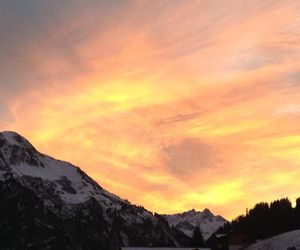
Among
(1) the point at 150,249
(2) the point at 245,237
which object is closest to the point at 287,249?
(2) the point at 245,237

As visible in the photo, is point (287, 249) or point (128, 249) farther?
point (128, 249)

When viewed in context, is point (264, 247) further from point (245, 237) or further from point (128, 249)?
point (128, 249)

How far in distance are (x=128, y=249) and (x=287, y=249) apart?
47810mm

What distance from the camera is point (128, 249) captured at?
160250mm

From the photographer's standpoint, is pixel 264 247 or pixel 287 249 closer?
pixel 287 249

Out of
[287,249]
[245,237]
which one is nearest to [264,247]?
[287,249]

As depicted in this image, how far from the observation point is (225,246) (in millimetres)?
160750

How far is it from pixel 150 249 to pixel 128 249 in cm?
587

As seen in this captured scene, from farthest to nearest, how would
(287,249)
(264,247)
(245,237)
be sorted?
(245,237)
(264,247)
(287,249)

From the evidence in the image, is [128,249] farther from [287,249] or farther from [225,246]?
[287,249]

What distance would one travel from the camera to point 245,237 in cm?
15662

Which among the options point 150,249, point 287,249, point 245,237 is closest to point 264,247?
point 287,249

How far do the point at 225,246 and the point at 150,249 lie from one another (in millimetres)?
17618

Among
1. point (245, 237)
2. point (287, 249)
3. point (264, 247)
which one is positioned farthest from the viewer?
point (245, 237)
